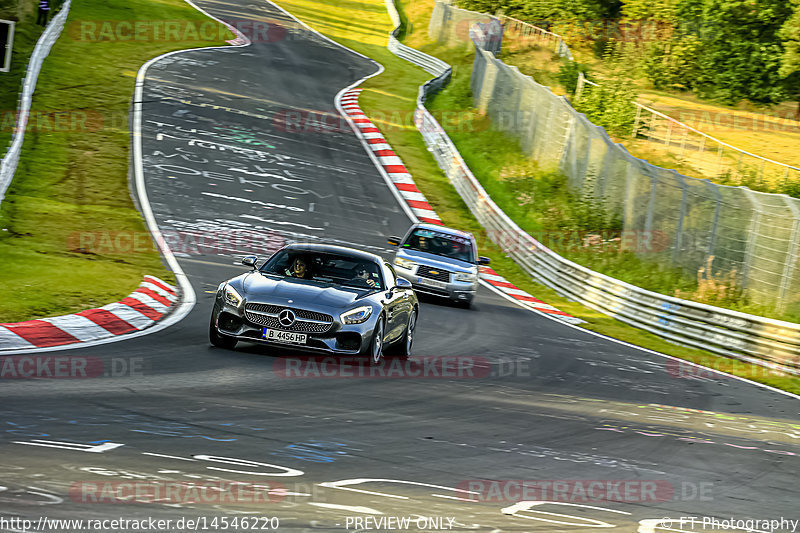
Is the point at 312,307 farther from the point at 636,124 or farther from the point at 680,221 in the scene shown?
the point at 636,124

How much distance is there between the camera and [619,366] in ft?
51.7

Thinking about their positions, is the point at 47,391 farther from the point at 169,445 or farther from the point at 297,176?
the point at 297,176

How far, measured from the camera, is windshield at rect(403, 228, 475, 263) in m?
21.3

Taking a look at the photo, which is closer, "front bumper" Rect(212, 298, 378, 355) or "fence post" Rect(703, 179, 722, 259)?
"front bumper" Rect(212, 298, 378, 355)

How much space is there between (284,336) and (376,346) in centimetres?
117

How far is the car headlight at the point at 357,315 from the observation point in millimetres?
11812

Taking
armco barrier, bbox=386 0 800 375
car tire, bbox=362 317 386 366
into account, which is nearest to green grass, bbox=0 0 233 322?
car tire, bbox=362 317 386 366

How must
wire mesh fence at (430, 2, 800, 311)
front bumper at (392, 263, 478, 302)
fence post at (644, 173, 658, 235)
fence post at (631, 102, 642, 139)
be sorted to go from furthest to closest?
fence post at (631, 102, 642, 139)
fence post at (644, 173, 658, 235)
front bumper at (392, 263, 478, 302)
wire mesh fence at (430, 2, 800, 311)

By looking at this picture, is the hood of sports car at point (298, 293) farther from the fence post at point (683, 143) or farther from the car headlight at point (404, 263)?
the fence post at point (683, 143)

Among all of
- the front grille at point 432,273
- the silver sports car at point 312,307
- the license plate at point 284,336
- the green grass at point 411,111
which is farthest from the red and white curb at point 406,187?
the license plate at point 284,336

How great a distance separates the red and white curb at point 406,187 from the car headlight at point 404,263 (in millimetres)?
2919

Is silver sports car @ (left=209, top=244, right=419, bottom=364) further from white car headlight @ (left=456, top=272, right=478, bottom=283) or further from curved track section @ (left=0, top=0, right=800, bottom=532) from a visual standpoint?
white car headlight @ (left=456, top=272, right=478, bottom=283)

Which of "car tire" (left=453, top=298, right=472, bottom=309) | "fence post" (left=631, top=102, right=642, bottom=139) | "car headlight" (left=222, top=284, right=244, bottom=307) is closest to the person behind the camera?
"car headlight" (left=222, top=284, right=244, bottom=307)

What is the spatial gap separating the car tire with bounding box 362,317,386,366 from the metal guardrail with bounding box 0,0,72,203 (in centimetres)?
1189
